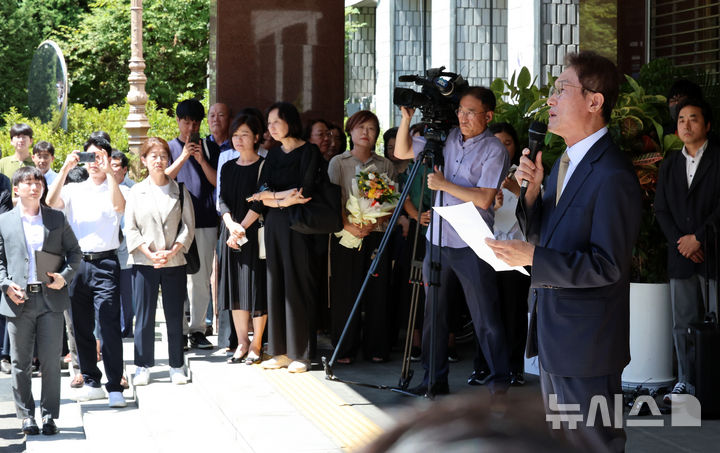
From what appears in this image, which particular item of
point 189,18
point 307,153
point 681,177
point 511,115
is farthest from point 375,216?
point 189,18

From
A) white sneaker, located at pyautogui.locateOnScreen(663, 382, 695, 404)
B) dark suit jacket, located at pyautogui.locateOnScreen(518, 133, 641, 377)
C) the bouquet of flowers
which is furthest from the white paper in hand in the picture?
the bouquet of flowers

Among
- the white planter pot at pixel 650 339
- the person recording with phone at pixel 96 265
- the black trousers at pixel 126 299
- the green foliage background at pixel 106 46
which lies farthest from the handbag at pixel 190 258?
the green foliage background at pixel 106 46

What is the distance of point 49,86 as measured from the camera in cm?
→ 1895

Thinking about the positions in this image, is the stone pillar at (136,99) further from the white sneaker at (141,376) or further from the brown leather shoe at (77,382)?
the white sneaker at (141,376)

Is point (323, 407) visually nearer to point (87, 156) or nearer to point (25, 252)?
point (25, 252)

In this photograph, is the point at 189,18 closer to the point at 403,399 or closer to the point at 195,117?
the point at 195,117

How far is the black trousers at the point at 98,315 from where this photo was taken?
731 centimetres

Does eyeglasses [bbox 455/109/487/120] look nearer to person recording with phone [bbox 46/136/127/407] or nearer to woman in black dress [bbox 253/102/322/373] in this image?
woman in black dress [bbox 253/102/322/373]

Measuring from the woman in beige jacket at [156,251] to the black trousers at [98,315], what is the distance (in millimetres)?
189

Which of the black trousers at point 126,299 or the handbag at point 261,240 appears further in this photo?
the black trousers at point 126,299

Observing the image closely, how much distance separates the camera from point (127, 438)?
21.2 feet

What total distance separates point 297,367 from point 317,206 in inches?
50.2

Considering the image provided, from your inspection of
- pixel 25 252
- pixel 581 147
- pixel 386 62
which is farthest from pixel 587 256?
pixel 386 62

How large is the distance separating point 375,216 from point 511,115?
1568mm
